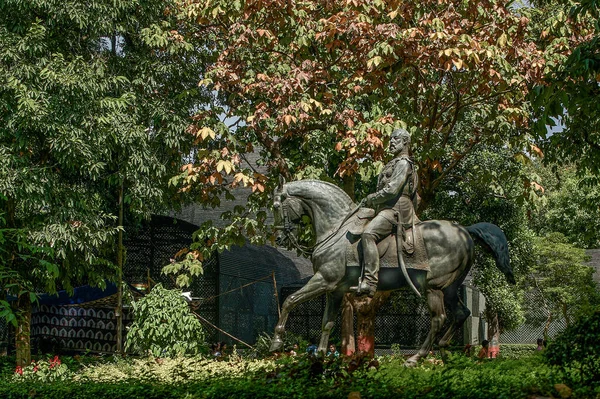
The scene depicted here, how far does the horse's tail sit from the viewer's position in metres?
12.9

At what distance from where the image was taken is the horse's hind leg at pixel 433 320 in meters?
12.5

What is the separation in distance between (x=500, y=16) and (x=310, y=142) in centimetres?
491

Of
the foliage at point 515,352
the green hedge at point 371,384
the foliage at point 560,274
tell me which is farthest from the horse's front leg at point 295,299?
the foliage at point 560,274

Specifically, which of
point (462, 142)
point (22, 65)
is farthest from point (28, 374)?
point (462, 142)

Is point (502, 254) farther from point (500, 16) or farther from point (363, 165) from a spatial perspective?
point (500, 16)

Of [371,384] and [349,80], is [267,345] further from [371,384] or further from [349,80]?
[371,384]

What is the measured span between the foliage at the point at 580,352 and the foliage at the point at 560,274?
19.3 metres

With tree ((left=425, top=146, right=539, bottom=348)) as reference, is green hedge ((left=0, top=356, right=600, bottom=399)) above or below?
below

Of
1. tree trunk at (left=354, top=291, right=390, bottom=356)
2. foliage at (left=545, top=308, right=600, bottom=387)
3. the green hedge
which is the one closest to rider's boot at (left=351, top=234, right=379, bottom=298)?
the green hedge

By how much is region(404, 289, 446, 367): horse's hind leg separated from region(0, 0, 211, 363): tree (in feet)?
24.0

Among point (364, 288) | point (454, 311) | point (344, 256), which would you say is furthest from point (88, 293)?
point (454, 311)

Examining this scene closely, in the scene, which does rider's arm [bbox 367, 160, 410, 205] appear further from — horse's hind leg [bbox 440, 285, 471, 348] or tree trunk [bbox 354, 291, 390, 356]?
tree trunk [bbox 354, 291, 390, 356]

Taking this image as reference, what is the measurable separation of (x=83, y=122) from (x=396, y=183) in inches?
300

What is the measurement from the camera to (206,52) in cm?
2117
